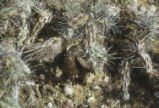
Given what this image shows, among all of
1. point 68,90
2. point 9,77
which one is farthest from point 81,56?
point 9,77

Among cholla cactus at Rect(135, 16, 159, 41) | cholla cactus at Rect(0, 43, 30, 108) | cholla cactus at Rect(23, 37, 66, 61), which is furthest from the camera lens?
cholla cactus at Rect(135, 16, 159, 41)

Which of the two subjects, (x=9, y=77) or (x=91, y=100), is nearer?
(x=9, y=77)

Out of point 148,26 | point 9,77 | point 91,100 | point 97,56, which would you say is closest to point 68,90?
point 91,100

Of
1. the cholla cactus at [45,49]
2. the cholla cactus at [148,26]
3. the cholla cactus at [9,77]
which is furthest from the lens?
the cholla cactus at [148,26]

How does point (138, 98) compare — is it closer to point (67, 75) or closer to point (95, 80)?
point (95, 80)

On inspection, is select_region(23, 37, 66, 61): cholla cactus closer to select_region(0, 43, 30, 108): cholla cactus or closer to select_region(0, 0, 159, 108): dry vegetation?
select_region(0, 0, 159, 108): dry vegetation

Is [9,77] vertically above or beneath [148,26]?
beneath

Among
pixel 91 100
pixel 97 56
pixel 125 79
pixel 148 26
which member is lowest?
pixel 91 100

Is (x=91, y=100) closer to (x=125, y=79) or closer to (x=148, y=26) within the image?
(x=125, y=79)

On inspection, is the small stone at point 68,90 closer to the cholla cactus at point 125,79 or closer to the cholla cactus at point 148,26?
the cholla cactus at point 125,79

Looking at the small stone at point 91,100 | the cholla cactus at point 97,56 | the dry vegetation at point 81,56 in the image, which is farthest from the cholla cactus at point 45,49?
the small stone at point 91,100

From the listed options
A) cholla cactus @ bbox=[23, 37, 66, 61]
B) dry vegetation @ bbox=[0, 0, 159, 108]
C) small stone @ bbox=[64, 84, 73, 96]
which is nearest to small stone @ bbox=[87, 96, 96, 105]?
dry vegetation @ bbox=[0, 0, 159, 108]
